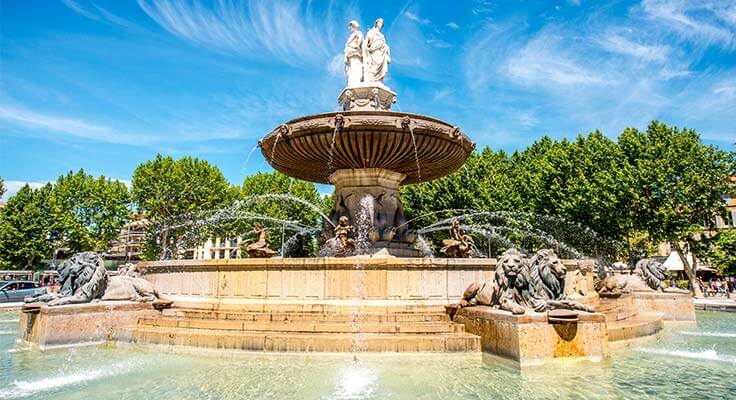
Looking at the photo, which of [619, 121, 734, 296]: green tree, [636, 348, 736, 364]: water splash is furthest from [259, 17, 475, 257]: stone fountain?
[619, 121, 734, 296]: green tree

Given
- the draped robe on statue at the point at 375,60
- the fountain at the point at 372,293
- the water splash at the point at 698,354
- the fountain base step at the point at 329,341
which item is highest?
the draped robe on statue at the point at 375,60

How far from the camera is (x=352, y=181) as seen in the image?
12461 mm

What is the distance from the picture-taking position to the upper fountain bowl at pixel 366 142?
10492 millimetres

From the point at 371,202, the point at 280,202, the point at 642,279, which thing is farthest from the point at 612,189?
the point at 280,202

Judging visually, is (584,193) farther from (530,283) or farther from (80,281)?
(80,281)

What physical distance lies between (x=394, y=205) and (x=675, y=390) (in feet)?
26.5

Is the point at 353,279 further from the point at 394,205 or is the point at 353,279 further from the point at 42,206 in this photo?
the point at 42,206

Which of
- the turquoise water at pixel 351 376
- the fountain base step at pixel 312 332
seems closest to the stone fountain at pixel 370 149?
the fountain base step at pixel 312 332

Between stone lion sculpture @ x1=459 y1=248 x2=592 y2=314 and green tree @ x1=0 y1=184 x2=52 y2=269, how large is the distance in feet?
121

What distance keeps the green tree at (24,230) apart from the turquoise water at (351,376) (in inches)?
1285

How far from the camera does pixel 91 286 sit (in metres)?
8.38

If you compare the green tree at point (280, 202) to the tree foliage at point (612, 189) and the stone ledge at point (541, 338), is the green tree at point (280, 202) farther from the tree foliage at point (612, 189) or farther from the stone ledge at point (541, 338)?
the stone ledge at point (541, 338)

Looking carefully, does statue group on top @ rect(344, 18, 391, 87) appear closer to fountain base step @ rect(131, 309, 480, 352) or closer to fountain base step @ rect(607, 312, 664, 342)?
fountain base step @ rect(131, 309, 480, 352)

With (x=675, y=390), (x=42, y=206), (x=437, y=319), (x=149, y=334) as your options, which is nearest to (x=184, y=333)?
(x=149, y=334)
